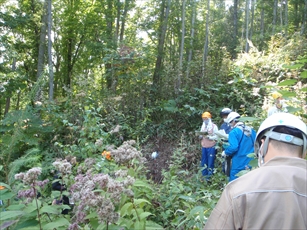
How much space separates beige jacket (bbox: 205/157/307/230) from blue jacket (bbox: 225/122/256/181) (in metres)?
3.99

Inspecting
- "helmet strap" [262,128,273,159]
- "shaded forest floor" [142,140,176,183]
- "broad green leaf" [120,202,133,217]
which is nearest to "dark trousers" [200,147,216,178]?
"shaded forest floor" [142,140,176,183]

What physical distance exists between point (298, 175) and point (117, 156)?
2012mm

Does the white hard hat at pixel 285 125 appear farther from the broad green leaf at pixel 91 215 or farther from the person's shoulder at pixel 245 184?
the broad green leaf at pixel 91 215

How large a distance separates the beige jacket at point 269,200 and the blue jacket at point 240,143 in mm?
3990

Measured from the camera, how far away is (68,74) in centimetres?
2159

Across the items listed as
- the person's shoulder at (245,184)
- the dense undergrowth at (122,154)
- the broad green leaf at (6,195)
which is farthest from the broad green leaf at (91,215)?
the person's shoulder at (245,184)

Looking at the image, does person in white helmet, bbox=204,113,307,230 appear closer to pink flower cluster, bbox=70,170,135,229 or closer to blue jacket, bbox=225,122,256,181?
pink flower cluster, bbox=70,170,135,229

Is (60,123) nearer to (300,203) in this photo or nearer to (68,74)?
(300,203)

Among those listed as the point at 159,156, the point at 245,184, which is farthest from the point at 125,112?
the point at 245,184

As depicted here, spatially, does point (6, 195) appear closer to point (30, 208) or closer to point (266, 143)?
point (30, 208)

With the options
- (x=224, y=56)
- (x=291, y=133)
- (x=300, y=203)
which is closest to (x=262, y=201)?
(x=300, y=203)

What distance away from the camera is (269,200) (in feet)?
3.97

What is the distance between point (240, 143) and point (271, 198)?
421cm

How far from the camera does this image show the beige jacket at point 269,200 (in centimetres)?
119
